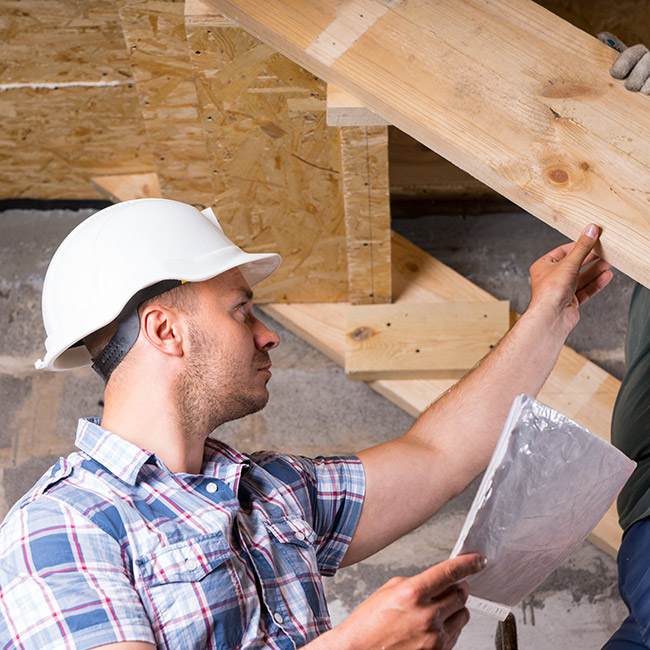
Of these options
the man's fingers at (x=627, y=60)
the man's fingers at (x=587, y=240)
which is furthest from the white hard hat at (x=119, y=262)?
the man's fingers at (x=627, y=60)

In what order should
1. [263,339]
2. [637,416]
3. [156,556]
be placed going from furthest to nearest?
[637,416], [263,339], [156,556]

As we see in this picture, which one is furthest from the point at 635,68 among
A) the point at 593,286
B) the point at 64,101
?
the point at 64,101

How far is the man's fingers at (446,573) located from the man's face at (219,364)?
53 cm

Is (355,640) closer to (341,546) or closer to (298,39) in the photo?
(341,546)

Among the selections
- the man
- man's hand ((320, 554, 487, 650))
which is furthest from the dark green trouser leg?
man's hand ((320, 554, 487, 650))

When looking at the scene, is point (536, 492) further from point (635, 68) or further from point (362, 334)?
point (362, 334)

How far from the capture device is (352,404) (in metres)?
3.30

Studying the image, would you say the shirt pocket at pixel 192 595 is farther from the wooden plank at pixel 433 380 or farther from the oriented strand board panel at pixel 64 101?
the oriented strand board panel at pixel 64 101

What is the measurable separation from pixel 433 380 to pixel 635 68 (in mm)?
1689

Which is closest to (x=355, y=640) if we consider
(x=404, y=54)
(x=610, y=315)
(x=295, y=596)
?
(x=295, y=596)

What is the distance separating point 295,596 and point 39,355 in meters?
2.02

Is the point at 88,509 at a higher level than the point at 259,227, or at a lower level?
higher

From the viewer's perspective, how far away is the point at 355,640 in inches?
57.0

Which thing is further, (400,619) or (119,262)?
(119,262)
